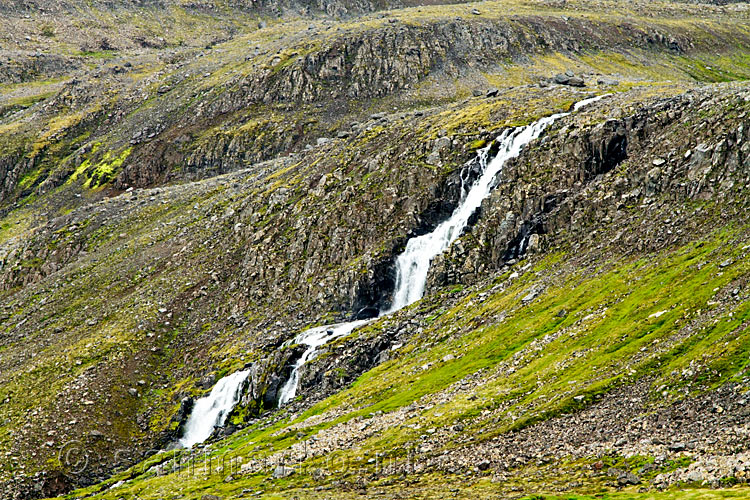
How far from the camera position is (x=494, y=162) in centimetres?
7838

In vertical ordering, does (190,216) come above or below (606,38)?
below

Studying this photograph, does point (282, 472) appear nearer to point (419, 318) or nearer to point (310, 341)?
point (419, 318)

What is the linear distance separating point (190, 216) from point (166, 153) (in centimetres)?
5222

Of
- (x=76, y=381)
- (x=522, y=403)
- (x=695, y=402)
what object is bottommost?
(x=76, y=381)

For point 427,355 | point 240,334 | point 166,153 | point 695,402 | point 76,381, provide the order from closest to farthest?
point 695,402 < point 427,355 < point 76,381 < point 240,334 < point 166,153

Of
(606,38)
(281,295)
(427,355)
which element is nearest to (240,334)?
(281,295)

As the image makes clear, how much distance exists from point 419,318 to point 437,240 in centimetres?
1439

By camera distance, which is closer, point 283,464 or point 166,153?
point 283,464

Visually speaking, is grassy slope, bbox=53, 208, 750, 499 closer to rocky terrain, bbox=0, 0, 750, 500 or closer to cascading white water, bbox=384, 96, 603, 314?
rocky terrain, bbox=0, 0, 750, 500

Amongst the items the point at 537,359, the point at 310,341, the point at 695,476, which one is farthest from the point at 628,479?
the point at 310,341

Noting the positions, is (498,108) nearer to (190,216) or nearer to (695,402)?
(190,216)

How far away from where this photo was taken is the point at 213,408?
212ft

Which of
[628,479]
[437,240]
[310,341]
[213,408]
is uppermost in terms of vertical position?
[628,479]

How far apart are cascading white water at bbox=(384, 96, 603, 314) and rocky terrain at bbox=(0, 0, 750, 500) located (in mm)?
1700
